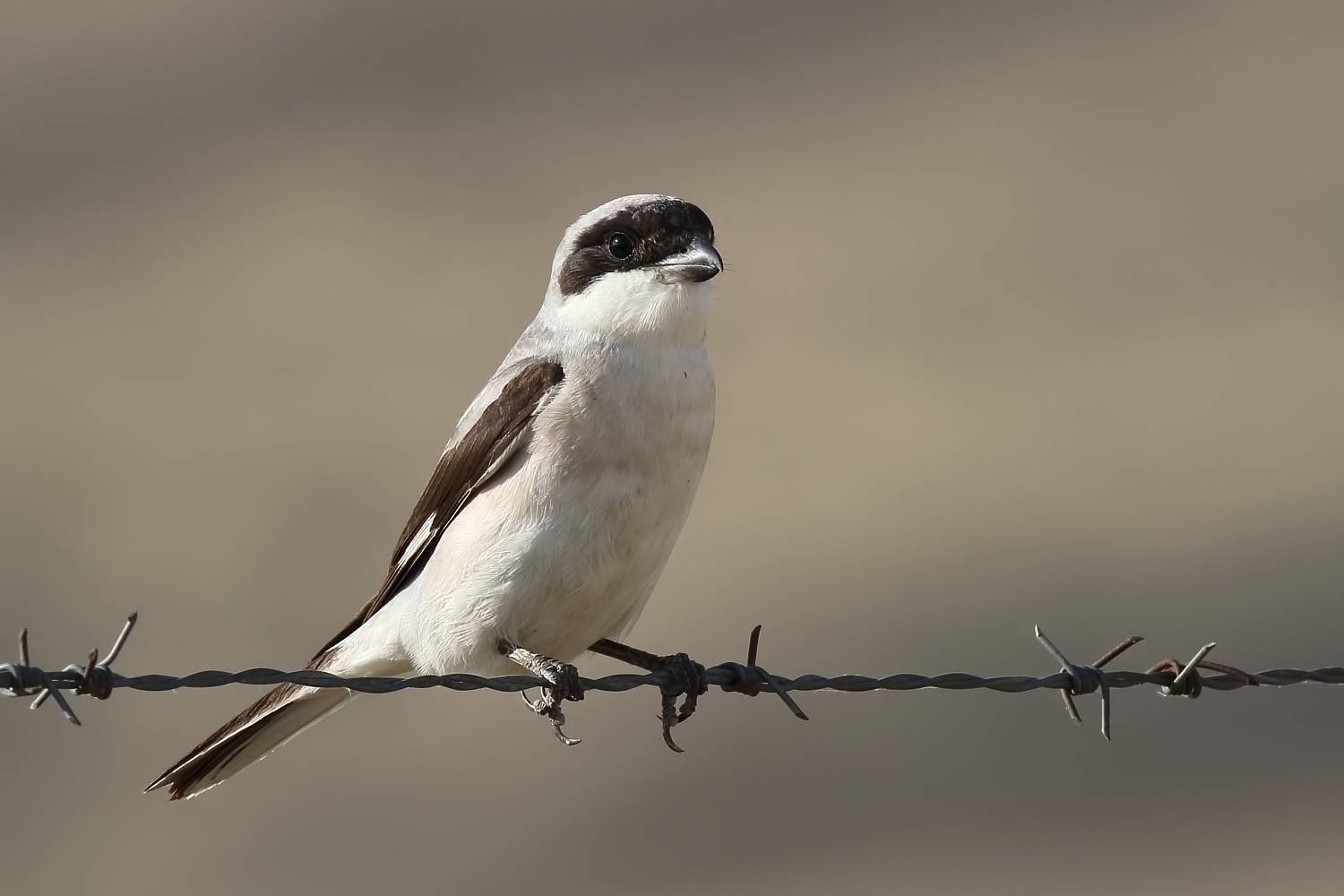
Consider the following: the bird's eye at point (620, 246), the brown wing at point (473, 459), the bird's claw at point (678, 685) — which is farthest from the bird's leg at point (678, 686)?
the bird's eye at point (620, 246)

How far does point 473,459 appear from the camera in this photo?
6.00m

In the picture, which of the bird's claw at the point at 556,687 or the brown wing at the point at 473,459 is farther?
the brown wing at the point at 473,459

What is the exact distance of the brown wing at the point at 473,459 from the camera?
5.92m

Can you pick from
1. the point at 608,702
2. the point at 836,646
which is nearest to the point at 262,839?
the point at 608,702

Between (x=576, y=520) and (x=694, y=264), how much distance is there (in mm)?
1004

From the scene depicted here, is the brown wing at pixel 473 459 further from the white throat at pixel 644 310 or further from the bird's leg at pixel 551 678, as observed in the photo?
the bird's leg at pixel 551 678

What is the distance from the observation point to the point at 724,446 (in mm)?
25094

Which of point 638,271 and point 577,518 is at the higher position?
point 638,271

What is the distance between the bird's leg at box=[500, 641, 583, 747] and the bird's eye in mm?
1425

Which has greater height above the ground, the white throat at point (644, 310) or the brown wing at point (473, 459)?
the white throat at point (644, 310)

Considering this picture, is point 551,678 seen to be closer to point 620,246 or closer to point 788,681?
point 788,681

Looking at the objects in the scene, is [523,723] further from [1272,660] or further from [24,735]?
[1272,660]

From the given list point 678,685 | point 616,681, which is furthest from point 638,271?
point 616,681

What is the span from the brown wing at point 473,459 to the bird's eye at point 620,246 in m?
0.53
